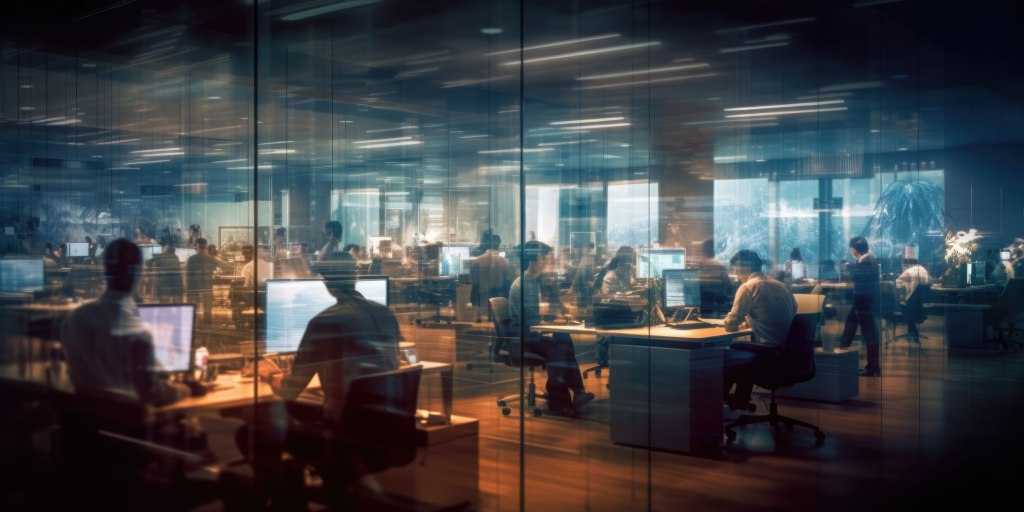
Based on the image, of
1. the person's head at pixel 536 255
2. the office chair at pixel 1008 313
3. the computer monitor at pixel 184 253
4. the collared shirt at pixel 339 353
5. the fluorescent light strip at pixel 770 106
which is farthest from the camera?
the person's head at pixel 536 255

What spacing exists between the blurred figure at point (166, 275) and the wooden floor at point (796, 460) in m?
1.67

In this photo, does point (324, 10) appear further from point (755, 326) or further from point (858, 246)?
point (858, 246)

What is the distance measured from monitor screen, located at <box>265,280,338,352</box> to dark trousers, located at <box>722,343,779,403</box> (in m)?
3.29

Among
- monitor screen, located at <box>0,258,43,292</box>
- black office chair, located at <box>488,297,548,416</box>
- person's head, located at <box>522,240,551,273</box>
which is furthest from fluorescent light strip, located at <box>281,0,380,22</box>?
monitor screen, located at <box>0,258,43,292</box>

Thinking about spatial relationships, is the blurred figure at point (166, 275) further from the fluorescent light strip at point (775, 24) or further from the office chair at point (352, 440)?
the fluorescent light strip at point (775, 24)

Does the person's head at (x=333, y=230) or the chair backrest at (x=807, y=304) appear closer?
the chair backrest at (x=807, y=304)

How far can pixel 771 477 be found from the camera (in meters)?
4.80

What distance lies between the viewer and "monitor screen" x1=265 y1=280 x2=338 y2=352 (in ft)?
12.6

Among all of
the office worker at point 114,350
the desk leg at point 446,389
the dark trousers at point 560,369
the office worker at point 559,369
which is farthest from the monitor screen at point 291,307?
the dark trousers at point 560,369

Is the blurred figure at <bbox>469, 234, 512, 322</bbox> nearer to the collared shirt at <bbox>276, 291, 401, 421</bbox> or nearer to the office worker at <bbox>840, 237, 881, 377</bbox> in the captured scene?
the office worker at <bbox>840, 237, 881, 377</bbox>

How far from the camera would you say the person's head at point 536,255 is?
34.6ft

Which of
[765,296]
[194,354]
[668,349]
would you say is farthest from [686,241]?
[194,354]

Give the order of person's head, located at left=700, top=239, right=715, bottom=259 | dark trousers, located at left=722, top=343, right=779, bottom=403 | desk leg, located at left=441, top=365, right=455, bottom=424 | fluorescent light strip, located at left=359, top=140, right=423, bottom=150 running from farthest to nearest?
fluorescent light strip, located at left=359, top=140, right=423, bottom=150
person's head, located at left=700, top=239, right=715, bottom=259
dark trousers, located at left=722, top=343, right=779, bottom=403
desk leg, located at left=441, top=365, right=455, bottom=424

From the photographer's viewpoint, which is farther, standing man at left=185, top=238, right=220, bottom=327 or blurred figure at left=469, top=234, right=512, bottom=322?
blurred figure at left=469, top=234, right=512, bottom=322
